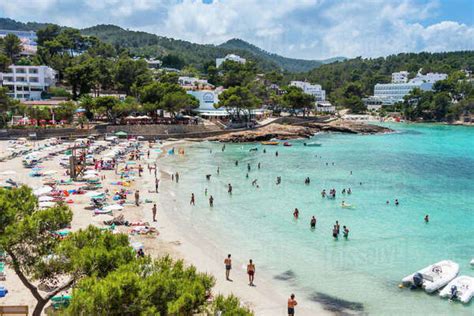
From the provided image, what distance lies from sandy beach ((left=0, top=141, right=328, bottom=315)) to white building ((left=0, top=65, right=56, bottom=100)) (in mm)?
46157

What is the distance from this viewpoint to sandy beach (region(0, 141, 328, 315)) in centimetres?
1648

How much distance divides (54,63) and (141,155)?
177ft

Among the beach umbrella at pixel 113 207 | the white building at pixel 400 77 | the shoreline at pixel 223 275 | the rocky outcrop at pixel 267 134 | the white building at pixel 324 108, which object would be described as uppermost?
the white building at pixel 400 77

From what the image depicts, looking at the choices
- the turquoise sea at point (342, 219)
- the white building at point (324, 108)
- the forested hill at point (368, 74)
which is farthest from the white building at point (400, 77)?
the turquoise sea at point (342, 219)

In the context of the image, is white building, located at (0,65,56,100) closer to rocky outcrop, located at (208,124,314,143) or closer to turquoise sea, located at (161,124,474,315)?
rocky outcrop, located at (208,124,314,143)

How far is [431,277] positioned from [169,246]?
12.3 m

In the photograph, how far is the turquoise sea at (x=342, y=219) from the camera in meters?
18.7

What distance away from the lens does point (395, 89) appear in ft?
519

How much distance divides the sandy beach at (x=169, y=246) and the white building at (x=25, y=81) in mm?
46157

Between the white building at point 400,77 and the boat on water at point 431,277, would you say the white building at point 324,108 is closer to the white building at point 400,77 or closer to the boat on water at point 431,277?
the white building at point 400,77

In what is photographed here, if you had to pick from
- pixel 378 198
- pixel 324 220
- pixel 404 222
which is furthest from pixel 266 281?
pixel 378 198

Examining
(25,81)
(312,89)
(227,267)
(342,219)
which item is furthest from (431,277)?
(312,89)

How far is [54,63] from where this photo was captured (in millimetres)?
94125

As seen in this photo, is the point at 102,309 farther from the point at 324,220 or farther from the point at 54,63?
the point at 54,63
